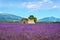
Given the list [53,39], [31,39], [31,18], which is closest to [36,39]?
[31,39]

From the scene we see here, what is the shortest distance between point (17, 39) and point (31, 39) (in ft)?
0.75

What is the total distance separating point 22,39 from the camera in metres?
2.94

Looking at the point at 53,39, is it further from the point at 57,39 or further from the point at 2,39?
the point at 2,39

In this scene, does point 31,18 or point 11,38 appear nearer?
point 11,38

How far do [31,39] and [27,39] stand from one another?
66mm

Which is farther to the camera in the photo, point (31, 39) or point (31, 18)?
point (31, 18)

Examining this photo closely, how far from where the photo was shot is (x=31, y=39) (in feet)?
9.72

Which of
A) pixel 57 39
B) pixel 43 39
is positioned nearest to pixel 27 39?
pixel 43 39

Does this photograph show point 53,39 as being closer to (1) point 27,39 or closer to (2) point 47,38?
(2) point 47,38

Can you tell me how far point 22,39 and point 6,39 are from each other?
0.85ft

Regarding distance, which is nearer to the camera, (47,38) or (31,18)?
(47,38)

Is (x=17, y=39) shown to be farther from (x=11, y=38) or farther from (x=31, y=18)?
(x=31, y=18)

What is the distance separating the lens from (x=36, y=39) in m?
2.93

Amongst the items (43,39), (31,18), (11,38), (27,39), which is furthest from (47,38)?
(31,18)
